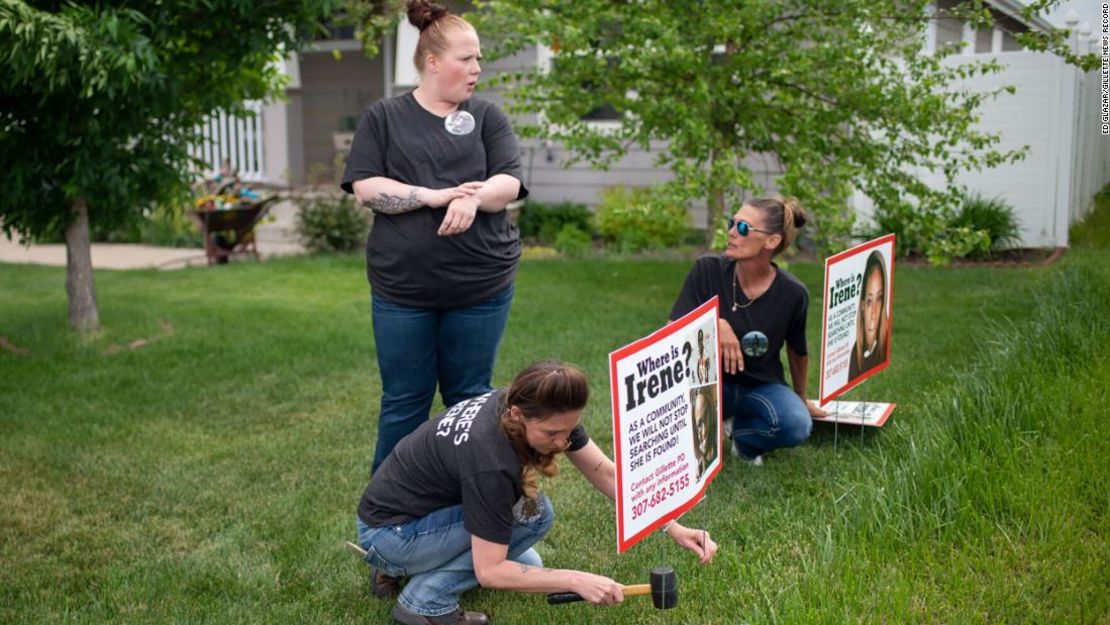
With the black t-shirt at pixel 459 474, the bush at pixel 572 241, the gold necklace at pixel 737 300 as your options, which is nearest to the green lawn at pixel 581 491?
the black t-shirt at pixel 459 474

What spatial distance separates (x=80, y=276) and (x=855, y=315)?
17.8 feet

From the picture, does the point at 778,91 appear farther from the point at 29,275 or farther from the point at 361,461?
the point at 29,275

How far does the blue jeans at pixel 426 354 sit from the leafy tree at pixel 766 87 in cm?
369

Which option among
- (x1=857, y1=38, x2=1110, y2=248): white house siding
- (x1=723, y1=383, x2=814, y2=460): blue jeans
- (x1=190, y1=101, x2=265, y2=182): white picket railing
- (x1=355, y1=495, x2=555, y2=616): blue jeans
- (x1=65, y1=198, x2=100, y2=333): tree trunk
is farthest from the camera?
(x1=190, y1=101, x2=265, y2=182): white picket railing

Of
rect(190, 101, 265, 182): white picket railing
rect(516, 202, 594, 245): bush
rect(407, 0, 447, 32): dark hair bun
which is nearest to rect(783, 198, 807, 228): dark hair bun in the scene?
rect(407, 0, 447, 32): dark hair bun

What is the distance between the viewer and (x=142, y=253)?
13.8 metres

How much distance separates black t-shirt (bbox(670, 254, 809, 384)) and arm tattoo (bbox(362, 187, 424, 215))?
138 cm

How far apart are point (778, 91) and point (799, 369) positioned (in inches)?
153

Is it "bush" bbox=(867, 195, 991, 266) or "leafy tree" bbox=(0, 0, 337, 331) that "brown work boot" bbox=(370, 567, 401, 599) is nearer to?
"leafy tree" bbox=(0, 0, 337, 331)

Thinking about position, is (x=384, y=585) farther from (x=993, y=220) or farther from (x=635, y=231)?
(x=635, y=231)

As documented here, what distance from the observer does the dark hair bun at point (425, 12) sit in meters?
3.91

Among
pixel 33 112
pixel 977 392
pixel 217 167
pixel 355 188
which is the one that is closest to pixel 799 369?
pixel 977 392

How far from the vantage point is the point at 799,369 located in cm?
493

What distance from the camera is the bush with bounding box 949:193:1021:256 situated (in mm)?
10789
